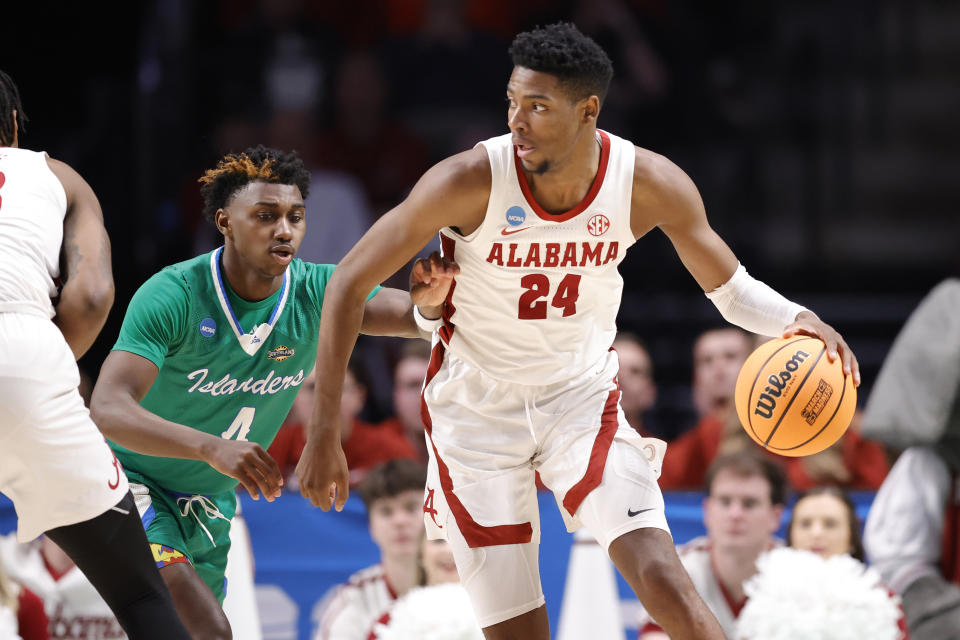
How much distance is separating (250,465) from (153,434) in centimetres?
35

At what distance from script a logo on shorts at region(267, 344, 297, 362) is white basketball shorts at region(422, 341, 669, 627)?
642mm

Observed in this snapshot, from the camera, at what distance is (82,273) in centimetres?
322

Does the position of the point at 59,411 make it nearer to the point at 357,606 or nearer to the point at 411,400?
the point at 357,606

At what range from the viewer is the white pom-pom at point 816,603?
4863 millimetres

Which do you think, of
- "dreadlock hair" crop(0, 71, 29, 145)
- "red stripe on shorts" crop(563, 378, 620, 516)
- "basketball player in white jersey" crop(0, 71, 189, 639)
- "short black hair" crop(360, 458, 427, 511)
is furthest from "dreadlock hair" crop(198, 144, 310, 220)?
"short black hair" crop(360, 458, 427, 511)

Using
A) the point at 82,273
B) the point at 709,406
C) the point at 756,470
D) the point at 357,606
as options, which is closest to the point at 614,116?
the point at 709,406

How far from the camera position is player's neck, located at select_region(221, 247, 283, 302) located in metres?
4.17

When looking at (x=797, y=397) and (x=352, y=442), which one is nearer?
(x=797, y=397)

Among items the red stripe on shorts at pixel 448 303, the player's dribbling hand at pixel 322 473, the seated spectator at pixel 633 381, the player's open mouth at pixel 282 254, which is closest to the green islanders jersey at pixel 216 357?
the player's open mouth at pixel 282 254

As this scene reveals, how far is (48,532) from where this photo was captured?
3.15m

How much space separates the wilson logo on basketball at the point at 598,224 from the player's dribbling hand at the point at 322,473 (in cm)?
93

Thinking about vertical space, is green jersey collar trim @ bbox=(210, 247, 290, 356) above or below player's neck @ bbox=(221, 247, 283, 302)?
below

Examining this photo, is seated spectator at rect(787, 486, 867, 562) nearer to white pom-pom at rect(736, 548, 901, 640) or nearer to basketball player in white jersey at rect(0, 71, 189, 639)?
white pom-pom at rect(736, 548, 901, 640)

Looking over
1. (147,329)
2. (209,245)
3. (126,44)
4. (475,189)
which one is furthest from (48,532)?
(126,44)
